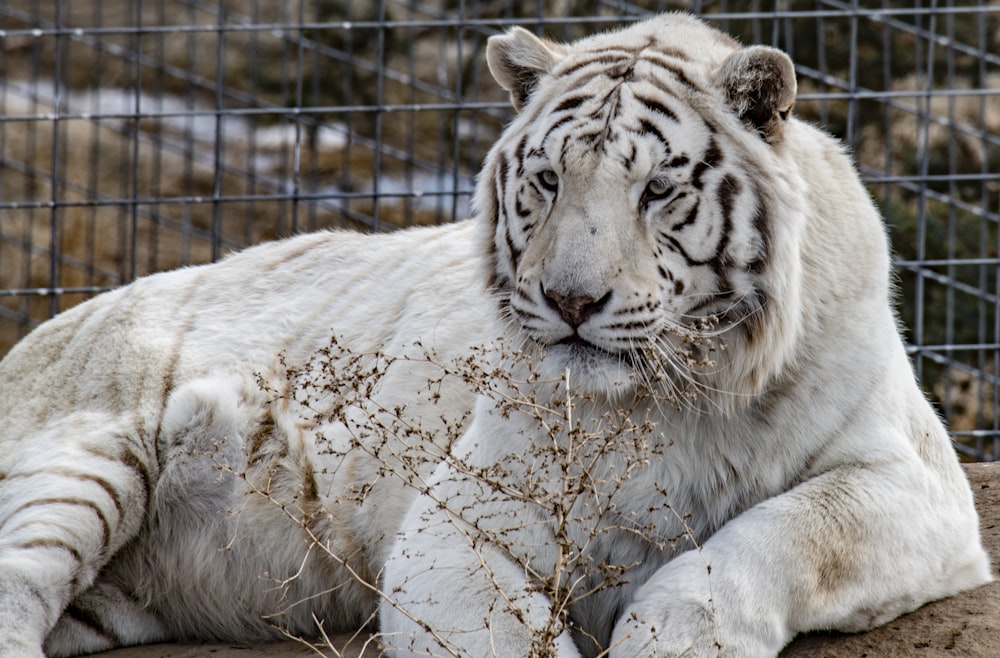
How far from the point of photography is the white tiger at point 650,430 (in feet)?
7.57

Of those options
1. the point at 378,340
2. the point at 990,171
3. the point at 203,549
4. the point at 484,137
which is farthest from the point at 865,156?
the point at 203,549

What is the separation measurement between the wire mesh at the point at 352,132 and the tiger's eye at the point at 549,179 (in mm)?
2342

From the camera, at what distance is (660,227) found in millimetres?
2406

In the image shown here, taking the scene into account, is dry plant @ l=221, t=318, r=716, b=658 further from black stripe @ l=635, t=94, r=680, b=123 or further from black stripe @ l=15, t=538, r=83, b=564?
black stripe @ l=15, t=538, r=83, b=564

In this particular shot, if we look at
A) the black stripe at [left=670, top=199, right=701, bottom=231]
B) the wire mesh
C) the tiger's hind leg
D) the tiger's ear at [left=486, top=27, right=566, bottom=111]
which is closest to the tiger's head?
the black stripe at [left=670, top=199, right=701, bottom=231]

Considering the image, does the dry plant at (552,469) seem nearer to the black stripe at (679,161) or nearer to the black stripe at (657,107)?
the black stripe at (679,161)

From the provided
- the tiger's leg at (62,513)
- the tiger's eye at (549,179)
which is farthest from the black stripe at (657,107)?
the tiger's leg at (62,513)

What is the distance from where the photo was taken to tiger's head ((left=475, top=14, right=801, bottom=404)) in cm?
233

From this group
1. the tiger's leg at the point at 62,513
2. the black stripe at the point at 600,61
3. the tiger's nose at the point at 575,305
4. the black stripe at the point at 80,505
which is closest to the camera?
the tiger's nose at the point at 575,305

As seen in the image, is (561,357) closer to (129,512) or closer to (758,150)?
(758,150)

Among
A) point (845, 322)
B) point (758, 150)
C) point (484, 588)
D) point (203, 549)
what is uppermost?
point (758, 150)

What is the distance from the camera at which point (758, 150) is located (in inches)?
97.7

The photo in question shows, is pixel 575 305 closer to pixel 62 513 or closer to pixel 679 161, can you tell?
pixel 679 161

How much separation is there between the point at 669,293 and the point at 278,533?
126cm
